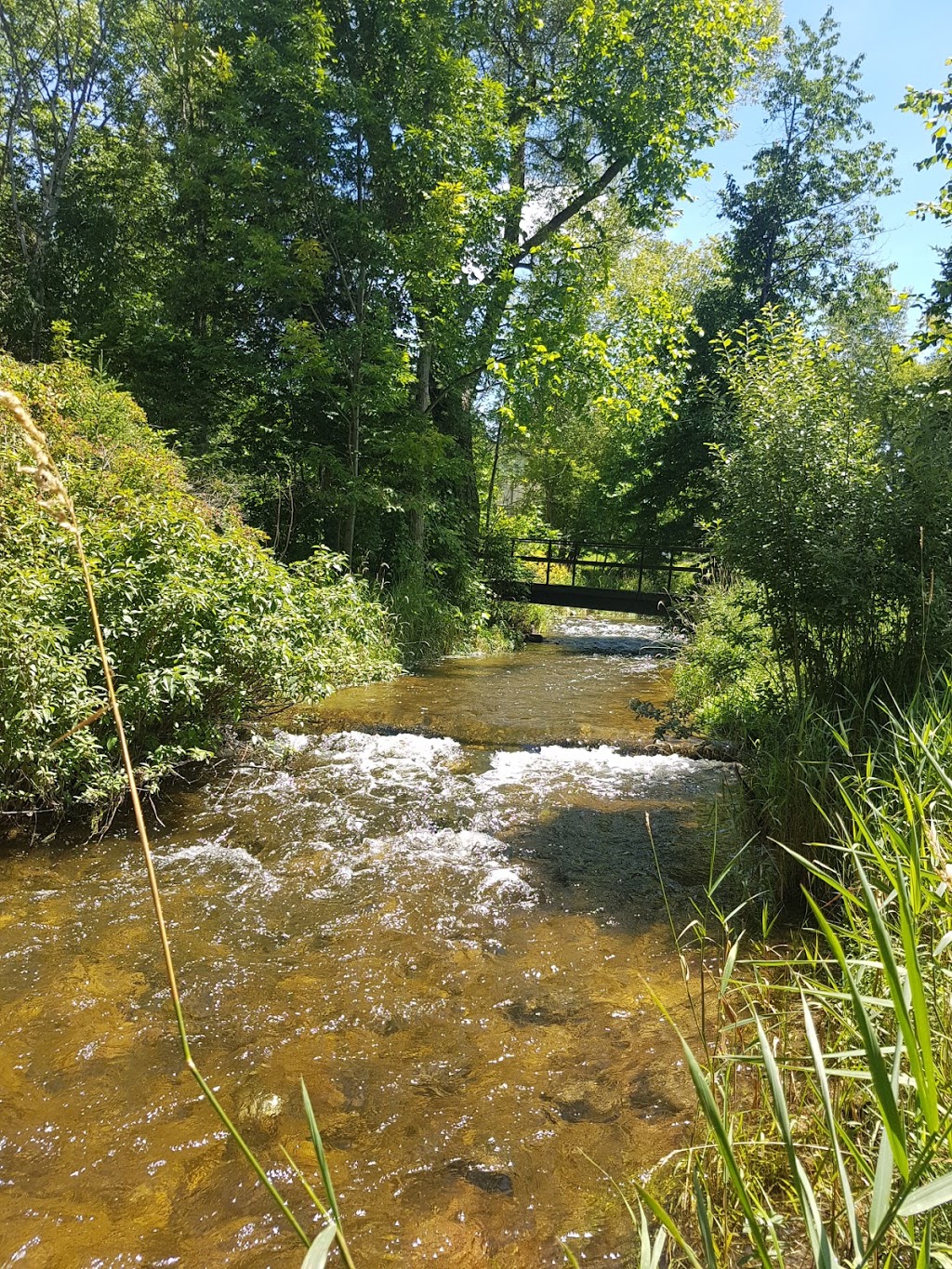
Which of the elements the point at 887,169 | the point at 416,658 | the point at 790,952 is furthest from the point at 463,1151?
the point at 887,169

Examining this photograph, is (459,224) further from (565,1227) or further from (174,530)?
(565,1227)

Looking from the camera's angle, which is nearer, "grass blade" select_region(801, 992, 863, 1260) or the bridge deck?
"grass blade" select_region(801, 992, 863, 1260)

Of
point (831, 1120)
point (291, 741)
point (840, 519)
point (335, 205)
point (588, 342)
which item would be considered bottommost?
point (291, 741)

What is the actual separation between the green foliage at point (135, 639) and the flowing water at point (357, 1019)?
1.67 feet

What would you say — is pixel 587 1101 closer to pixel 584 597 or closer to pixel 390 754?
pixel 390 754

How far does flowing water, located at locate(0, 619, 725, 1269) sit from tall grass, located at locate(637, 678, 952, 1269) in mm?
386

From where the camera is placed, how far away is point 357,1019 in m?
3.17

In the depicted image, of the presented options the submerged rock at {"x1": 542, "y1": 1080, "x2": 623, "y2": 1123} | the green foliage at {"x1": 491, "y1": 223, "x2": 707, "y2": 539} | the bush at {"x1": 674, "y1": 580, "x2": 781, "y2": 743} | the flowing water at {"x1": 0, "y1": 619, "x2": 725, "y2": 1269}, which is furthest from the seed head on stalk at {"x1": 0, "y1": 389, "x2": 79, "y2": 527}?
the green foliage at {"x1": 491, "y1": 223, "x2": 707, "y2": 539}

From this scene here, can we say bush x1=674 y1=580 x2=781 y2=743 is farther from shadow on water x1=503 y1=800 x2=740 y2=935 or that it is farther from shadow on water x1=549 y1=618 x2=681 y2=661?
shadow on water x1=549 y1=618 x2=681 y2=661

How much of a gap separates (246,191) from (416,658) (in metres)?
7.87

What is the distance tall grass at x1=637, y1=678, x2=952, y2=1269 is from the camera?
793 millimetres

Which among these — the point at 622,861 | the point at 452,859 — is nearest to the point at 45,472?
the point at 452,859

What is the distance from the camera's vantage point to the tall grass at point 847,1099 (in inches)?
31.2

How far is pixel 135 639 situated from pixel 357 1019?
2.97m
